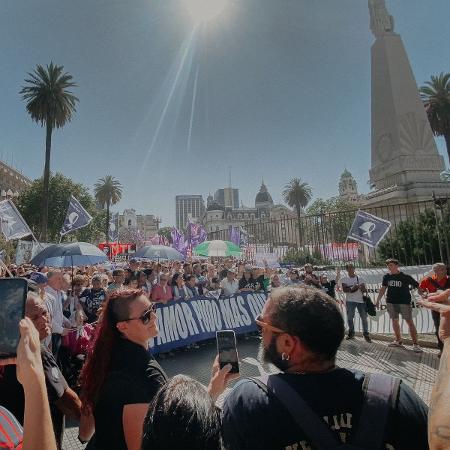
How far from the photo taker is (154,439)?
106 cm

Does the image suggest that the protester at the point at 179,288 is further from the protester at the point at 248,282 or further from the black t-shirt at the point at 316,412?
the black t-shirt at the point at 316,412

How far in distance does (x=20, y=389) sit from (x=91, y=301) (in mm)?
5029

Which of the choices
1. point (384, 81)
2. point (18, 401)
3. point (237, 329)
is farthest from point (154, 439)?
point (384, 81)

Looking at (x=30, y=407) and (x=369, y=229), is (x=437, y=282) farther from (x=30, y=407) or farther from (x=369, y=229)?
(x=30, y=407)

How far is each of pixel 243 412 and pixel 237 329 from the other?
762 cm

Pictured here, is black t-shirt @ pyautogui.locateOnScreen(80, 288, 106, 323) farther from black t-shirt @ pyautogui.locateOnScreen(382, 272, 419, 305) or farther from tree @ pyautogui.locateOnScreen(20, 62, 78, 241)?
tree @ pyautogui.locateOnScreen(20, 62, 78, 241)

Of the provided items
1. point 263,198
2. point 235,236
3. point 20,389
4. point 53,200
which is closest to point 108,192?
point 53,200

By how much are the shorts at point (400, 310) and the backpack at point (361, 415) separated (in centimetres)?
707

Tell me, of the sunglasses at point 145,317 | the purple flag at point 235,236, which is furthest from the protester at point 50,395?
the purple flag at point 235,236

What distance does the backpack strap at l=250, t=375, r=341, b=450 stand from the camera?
1134mm

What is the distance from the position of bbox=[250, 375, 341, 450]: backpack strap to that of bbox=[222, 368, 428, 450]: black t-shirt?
0.08 ft

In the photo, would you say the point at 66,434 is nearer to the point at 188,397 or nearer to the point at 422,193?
the point at 188,397

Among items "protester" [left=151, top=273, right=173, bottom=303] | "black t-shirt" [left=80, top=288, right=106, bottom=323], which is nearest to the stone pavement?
"protester" [left=151, top=273, right=173, bottom=303]

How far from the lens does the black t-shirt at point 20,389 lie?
1.97 metres
